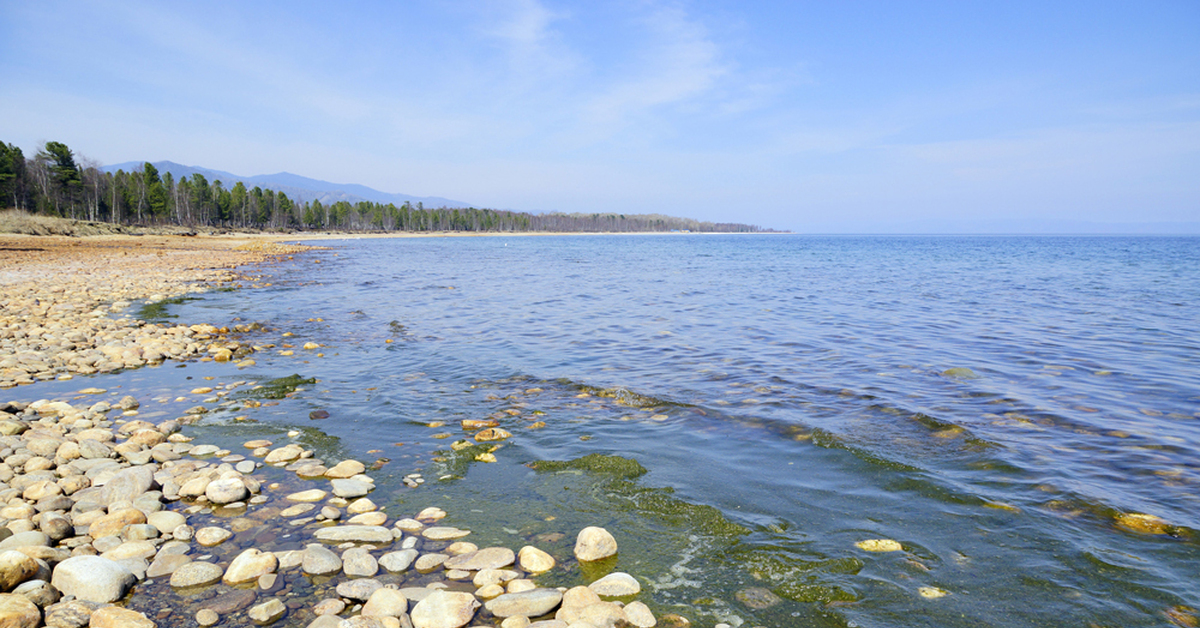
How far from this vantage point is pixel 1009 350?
12.2 m

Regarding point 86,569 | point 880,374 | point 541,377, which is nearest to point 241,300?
point 541,377

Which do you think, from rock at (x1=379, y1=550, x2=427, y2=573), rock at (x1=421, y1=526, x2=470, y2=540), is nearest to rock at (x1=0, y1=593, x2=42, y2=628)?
rock at (x1=379, y1=550, x2=427, y2=573)

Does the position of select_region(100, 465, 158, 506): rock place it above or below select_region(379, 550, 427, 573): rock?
above

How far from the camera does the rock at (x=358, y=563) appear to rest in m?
3.96

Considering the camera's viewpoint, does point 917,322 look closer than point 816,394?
No

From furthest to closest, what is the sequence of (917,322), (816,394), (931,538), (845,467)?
(917,322) → (816,394) → (845,467) → (931,538)

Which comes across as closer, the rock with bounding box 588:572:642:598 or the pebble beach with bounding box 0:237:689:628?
the pebble beach with bounding box 0:237:689:628

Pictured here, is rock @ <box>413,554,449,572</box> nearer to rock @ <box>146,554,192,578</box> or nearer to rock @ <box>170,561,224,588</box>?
rock @ <box>170,561,224,588</box>

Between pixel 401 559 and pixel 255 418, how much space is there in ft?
14.8

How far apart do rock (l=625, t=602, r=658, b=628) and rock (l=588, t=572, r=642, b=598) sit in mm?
193

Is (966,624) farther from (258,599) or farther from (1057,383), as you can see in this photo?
(1057,383)

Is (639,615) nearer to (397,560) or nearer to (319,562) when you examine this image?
(397,560)

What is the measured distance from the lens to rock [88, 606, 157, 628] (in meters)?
3.28

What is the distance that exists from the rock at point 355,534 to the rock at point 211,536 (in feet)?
2.24
